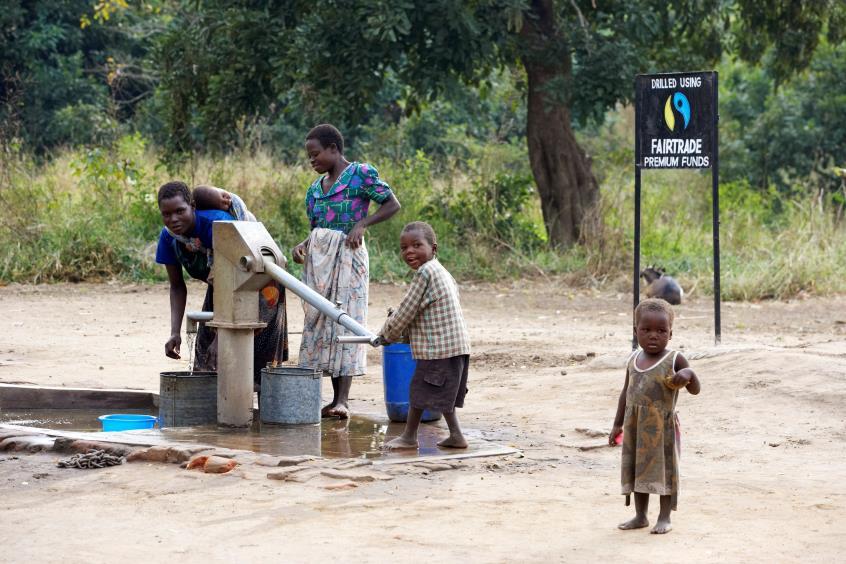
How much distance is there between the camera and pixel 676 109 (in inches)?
339

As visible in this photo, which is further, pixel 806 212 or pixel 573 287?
pixel 806 212

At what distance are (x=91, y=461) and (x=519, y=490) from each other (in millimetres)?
1851

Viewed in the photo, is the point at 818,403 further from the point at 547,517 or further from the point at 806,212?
the point at 806,212

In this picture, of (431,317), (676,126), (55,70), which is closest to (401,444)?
(431,317)

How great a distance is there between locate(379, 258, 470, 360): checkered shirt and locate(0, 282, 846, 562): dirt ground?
54 cm

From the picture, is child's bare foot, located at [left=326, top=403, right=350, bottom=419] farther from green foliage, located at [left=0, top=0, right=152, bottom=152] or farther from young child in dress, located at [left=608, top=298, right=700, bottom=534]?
green foliage, located at [left=0, top=0, right=152, bottom=152]

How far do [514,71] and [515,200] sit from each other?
2.30m

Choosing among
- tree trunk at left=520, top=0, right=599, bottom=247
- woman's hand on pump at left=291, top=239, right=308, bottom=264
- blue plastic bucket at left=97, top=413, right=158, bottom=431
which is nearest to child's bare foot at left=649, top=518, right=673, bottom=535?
woman's hand on pump at left=291, top=239, right=308, bottom=264

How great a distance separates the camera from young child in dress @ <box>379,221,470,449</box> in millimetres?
5719

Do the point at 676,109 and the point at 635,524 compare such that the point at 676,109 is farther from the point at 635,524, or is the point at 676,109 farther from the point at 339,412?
the point at 635,524

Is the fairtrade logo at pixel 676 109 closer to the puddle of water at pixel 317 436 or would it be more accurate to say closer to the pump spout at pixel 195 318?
the puddle of water at pixel 317 436

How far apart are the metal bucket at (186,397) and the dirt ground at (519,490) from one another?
0.78 m

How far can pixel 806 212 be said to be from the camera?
14641 mm

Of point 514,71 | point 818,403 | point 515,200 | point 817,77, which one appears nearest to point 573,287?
point 515,200
